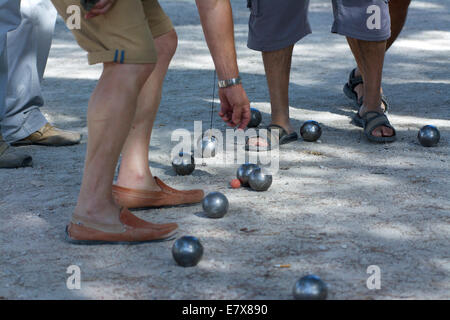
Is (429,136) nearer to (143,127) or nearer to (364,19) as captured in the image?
(364,19)

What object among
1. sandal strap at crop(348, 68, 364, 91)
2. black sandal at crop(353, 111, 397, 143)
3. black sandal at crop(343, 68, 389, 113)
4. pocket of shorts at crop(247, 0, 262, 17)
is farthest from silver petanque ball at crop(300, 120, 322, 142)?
sandal strap at crop(348, 68, 364, 91)

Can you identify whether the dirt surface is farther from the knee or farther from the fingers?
the knee

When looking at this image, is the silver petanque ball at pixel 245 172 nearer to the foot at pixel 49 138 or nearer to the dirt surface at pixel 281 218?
the dirt surface at pixel 281 218

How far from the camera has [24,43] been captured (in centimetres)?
495

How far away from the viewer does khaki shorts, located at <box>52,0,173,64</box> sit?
3.03m

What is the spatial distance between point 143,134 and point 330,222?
1081 millimetres

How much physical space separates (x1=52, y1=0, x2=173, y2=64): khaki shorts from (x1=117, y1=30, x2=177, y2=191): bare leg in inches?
20.9

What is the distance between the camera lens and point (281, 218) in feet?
11.8

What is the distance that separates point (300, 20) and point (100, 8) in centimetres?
240

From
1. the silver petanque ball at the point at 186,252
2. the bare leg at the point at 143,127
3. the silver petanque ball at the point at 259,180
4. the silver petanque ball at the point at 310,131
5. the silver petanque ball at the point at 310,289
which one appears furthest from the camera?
the silver petanque ball at the point at 310,131

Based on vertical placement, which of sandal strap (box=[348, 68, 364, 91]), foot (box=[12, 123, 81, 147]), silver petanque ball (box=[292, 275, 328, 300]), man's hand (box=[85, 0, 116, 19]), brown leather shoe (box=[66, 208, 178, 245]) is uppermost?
man's hand (box=[85, 0, 116, 19])

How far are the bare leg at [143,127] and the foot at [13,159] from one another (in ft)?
3.76

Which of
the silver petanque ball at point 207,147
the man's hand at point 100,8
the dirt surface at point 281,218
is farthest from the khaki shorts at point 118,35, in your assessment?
the silver petanque ball at point 207,147

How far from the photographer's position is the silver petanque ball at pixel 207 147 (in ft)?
15.4
